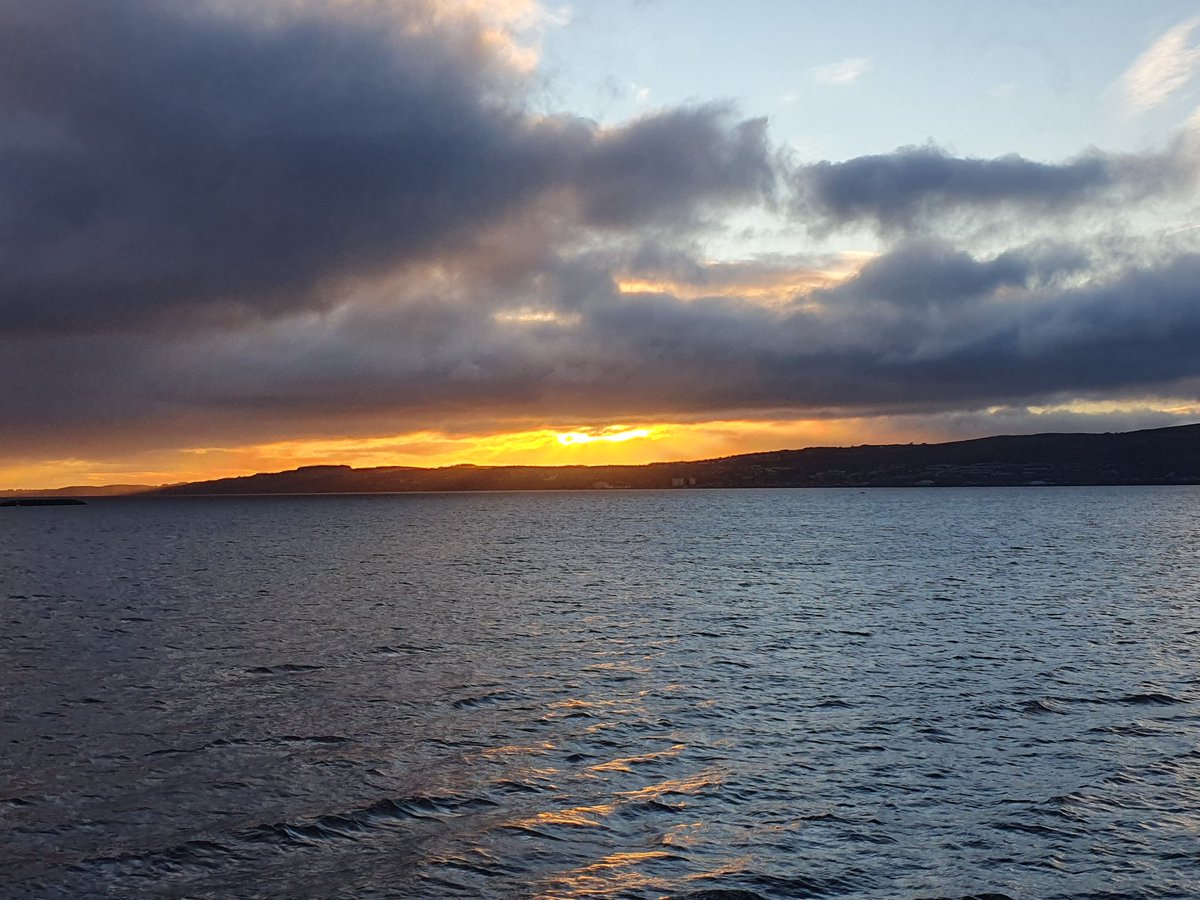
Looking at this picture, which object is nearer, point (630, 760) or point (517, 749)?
point (630, 760)

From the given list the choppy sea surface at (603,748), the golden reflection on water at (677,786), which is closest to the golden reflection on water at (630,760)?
the choppy sea surface at (603,748)

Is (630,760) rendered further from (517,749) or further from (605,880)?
(605,880)

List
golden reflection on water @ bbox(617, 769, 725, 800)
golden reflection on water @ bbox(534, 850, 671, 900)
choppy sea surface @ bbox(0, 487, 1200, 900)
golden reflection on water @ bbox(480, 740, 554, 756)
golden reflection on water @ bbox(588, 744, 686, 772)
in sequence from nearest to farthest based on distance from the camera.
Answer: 1. golden reflection on water @ bbox(534, 850, 671, 900)
2. choppy sea surface @ bbox(0, 487, 1200, 900)
3. golden reflection on water @ bbox(617, 769, 725, 800)
4. golden reflection on water @ bbox(588, 744, 686, 772)
5. golden reflection on water @ bbox(480, 740, 554, 756)

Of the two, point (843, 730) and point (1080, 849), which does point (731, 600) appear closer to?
point (843, 730)

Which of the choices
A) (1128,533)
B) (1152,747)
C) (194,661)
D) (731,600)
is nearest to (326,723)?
(194,661)

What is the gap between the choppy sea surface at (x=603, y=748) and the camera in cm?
2233

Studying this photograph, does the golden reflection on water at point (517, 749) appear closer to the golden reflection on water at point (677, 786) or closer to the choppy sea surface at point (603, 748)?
the choppy sea surface at point (603, 748)

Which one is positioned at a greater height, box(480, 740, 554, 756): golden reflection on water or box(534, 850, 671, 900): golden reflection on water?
box(534, 850, 671, 900): golden reflection on water

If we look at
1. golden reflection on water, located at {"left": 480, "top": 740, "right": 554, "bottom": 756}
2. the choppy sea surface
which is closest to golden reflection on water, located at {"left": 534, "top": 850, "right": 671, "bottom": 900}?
the choppy sea surface

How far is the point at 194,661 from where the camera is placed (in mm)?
49531

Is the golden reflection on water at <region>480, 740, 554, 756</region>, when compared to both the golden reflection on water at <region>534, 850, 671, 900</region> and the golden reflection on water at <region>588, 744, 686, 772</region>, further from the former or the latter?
the golden reflection on water at <region>534, 850, 671, 900</region>

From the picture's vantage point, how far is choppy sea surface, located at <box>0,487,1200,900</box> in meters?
22.3

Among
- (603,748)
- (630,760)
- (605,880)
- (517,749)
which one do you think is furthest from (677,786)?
(605,880)

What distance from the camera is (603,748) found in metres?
32.5
